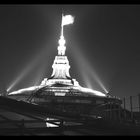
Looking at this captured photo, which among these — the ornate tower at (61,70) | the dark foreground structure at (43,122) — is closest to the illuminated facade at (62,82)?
the ornate tower at (61,70)

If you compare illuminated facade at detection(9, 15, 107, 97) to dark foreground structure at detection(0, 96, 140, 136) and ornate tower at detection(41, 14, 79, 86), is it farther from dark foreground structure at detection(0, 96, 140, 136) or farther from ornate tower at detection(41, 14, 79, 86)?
dark foreground structure at detection(0, 96, 140, 136)

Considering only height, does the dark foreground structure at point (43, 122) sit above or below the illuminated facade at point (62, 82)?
below

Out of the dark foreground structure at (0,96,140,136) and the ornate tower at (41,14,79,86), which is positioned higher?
the ornate tower at (41,14,79,86)

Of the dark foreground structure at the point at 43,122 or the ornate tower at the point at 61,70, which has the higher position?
the ornate tower at the point at 61,70

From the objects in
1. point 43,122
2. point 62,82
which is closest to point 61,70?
point 62,82

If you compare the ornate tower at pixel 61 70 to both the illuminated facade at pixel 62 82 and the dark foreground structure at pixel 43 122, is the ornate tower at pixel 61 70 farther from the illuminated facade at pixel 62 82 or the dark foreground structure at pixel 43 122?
the dark foreground structure at pixel 43 122

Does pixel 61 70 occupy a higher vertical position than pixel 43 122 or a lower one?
higher

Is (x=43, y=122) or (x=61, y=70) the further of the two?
(x=61, y=70)

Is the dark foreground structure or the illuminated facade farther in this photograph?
the illuminated facade

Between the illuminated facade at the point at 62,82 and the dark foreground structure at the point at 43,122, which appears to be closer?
the dark foreground structure at the point at 43,122

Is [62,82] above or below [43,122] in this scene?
above

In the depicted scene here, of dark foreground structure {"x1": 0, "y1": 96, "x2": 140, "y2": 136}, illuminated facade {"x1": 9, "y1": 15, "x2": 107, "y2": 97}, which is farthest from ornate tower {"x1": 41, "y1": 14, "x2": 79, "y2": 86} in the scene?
dark foreground structure {"x1": 0, "y1": 96, "x2": 140, "y2": 136}

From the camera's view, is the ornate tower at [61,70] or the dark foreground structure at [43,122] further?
the ornate tower at [61,70]

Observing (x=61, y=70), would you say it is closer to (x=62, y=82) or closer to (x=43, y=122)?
(x=62, y=82)
